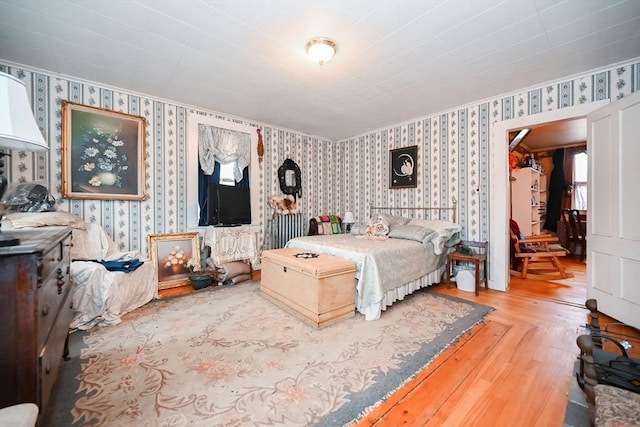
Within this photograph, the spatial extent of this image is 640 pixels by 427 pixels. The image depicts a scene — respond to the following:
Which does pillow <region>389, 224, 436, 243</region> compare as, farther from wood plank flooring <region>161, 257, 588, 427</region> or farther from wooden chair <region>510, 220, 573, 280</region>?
wooden chair <region>510, 220, 573, 280</region>

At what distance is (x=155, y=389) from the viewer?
1.63m

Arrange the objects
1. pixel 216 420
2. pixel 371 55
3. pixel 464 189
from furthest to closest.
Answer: pixel 464 189 → pixel 371 55 → pixel 216 420

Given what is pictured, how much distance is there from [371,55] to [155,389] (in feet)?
10.8

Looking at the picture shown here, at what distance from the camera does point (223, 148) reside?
431cm

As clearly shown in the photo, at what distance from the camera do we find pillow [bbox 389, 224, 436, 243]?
3594 millimetres

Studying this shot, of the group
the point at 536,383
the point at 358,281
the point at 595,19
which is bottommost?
the point at 536,383

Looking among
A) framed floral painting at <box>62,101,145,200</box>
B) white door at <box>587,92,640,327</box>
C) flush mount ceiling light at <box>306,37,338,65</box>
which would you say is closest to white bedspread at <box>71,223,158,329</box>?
framed floral painting at <box>62,101,145,200</box>

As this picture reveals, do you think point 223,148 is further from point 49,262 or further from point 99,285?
point 49,262

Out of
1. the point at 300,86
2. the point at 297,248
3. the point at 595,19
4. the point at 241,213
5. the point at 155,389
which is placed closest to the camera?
the point at 155,389

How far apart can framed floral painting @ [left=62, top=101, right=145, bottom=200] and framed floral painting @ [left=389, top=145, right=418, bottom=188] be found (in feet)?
13.2

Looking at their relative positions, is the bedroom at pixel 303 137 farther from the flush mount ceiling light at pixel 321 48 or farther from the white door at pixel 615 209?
the white door at pixel 615 209

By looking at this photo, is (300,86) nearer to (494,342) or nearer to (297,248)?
(297,248)

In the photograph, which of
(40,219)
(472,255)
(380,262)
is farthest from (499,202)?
(40,219)

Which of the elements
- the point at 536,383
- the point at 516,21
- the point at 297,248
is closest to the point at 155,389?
the point at 297,248
